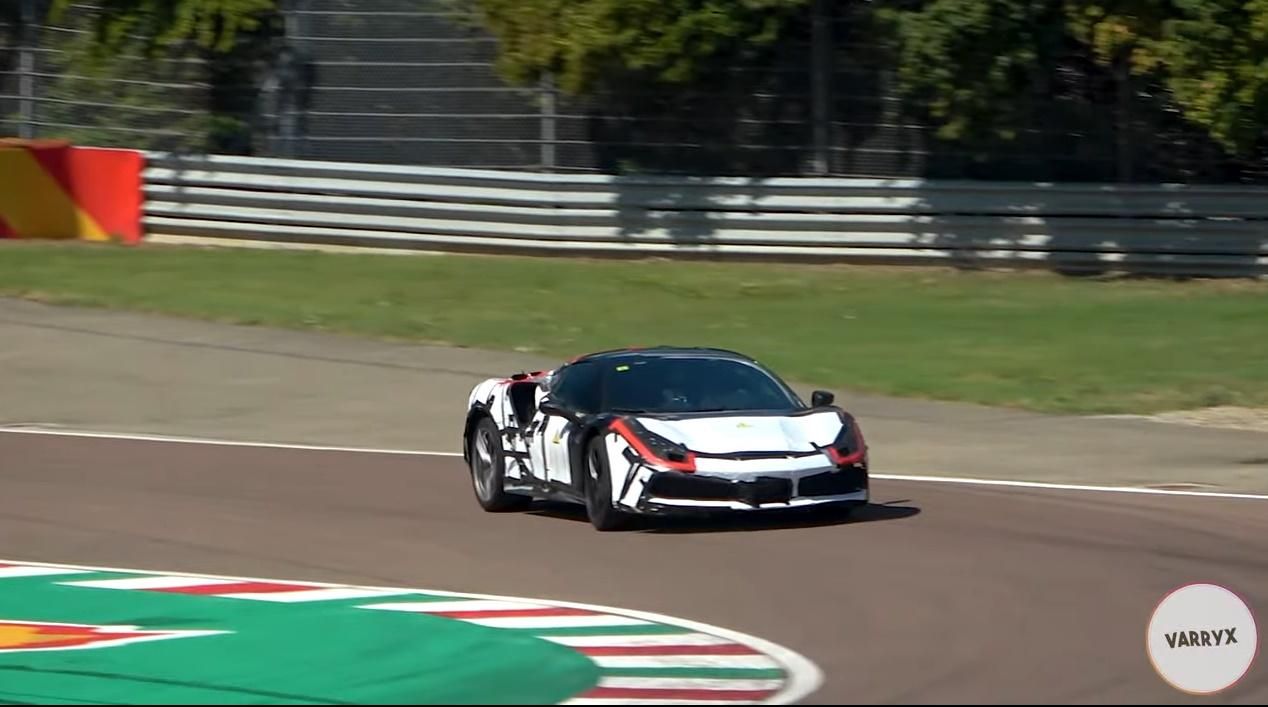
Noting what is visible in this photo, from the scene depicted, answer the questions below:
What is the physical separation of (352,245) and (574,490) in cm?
1719

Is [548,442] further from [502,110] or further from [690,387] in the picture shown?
[502,110]

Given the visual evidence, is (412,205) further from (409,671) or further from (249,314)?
(409,671)

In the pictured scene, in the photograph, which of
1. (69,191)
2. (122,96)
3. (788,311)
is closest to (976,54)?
(788,311)

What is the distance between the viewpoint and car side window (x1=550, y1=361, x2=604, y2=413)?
13.4 meters

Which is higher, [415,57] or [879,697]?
[879,697]

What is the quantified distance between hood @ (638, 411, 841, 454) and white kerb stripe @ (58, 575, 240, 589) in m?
2.73

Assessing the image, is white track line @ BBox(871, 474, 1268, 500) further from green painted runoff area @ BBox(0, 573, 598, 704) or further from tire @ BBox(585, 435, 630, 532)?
green painted runoff area @ BBox(0, 573, 598, 704)

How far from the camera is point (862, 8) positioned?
1112 inches

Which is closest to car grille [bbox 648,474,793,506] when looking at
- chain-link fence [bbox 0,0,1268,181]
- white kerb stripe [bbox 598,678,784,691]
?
white kerb stripe [bbox 598,678,784,691]

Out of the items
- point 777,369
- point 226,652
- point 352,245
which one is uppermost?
point 226,652

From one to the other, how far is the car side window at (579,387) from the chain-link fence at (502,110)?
14.7 metres

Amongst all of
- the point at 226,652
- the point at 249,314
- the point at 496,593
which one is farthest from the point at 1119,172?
the point at 226,652

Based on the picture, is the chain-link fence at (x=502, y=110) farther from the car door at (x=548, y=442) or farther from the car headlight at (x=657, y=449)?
the car headlight at (x=657, y=449)

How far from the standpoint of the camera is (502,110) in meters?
29.8
